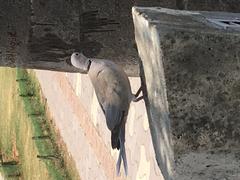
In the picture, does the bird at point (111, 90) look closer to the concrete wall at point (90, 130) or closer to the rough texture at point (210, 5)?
the rough texture at point (210, 5)

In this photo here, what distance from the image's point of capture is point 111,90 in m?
2.17

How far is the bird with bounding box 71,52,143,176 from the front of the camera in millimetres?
2164

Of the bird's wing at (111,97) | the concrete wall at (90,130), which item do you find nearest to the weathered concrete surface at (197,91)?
the bird's wing at (111,97)

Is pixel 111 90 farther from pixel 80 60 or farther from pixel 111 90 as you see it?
pixel 80 60

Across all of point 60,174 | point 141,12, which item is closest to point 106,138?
point 60,174

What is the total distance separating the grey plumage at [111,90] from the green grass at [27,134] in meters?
3.39

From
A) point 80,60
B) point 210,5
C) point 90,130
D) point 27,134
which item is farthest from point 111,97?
point 27,134

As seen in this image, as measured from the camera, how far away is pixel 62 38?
2.33 m

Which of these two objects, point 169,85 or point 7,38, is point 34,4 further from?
point 169,85

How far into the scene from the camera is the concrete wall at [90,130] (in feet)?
13.3

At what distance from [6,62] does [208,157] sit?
99cm

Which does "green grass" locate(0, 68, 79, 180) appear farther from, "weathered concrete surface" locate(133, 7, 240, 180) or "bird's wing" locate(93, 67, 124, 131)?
"weathered concrete surface" locate(133, 7, 240, 180)

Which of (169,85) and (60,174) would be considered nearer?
(169,85)

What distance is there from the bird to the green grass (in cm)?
339
